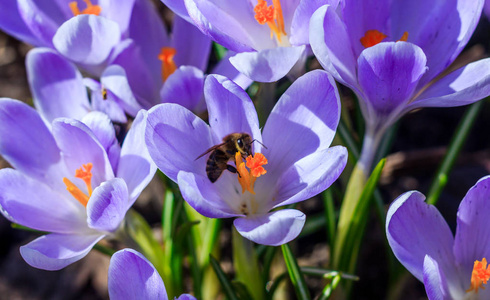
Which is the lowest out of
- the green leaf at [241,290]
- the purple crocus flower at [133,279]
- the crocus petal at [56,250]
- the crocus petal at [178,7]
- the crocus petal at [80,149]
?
the green leaf at [241,290]

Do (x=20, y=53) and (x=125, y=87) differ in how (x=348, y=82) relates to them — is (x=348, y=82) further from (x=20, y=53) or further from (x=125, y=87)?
(x=20, y=53)

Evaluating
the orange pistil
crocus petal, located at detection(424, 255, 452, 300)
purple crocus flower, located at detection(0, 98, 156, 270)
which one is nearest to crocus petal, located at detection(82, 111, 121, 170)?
purple crocus flower, located at detection(0, 98, 156, 270)

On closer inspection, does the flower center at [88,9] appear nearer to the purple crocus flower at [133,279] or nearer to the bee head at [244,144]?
the bee head at [244,144]

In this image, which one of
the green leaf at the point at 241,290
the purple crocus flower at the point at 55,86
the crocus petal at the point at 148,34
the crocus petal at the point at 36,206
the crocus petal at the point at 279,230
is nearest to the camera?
the crocus petal at the point at 279,230

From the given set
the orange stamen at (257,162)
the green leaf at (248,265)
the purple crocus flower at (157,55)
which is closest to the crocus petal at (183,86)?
the purple crocus flower at (157,55)

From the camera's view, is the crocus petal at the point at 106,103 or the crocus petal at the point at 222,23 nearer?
the crocus petal at the point at 222,23

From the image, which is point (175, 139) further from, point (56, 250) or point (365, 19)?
point (365, 19)
